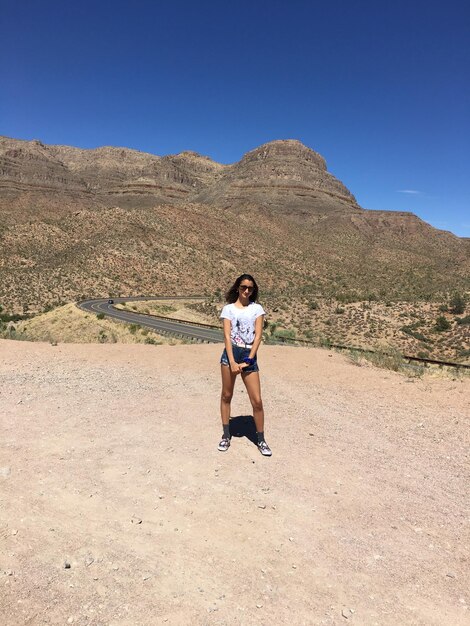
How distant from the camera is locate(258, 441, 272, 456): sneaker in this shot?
220 inches

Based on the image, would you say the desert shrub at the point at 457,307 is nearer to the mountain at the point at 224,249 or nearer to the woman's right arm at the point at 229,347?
the mountain at the point at 224,249

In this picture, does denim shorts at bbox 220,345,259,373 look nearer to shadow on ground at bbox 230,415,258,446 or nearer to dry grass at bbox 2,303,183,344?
shadow on ground at bbox 230,415,258,446

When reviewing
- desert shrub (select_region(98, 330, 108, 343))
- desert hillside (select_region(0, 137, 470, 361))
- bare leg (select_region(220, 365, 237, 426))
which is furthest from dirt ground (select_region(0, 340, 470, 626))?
desert hillside (select_region(0, 137, 470, 361))

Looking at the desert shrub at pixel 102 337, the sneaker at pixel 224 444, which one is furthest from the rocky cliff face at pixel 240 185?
the sneaker at pixel 224 444

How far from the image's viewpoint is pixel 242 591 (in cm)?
320

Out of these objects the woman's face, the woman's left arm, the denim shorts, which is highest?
the woman's face

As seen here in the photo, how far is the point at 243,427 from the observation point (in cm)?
674

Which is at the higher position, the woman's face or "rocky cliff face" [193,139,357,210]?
"rocky cliff face" [193,139,357,210]

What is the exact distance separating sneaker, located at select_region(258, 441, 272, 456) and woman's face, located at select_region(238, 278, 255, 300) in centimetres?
202

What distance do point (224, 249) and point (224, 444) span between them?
8675cm

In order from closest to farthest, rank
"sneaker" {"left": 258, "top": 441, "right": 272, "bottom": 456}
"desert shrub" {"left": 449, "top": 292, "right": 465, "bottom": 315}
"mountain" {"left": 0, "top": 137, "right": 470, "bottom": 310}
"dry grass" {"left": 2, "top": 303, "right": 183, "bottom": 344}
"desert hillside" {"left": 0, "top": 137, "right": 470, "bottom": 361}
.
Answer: "sneaker" {"left": 258, "top": 441, "right": 272, "bottom": 456}, "dry grass" {"left": 2, "top": 303, "right": 183, "bottom": 344}, "desert shrub" {"left": 449, "top": 292, "right": 465, "bottom": 315}, "desert hillside" {"left": 0, "top": 137, "right": 470, "bottom": 361}, "mountain" {"left": 0, "top": 137, "right": 470, "bottom": 310}

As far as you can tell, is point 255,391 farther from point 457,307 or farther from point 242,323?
point 457,307

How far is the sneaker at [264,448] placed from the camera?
5.59 meters

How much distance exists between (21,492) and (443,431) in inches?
241
